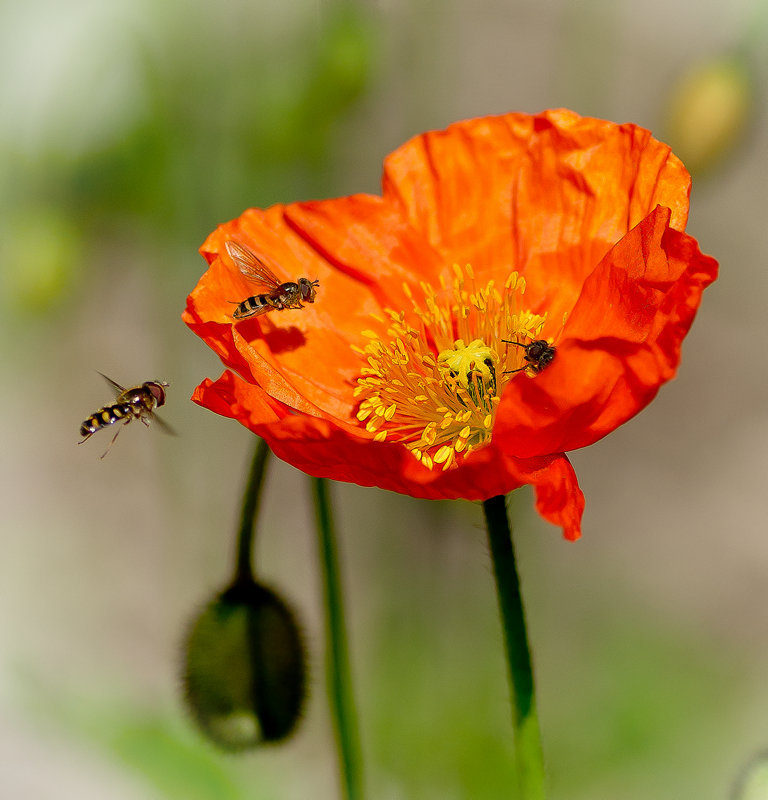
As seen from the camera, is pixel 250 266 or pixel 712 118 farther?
pixel 712 118

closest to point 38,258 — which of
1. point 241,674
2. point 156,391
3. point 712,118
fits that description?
point 156,391

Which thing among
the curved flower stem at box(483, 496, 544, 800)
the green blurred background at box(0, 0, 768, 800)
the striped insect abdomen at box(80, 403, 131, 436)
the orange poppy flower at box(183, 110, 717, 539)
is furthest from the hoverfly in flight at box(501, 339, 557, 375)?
the green blurred background at box(0, 0, 768, 800)

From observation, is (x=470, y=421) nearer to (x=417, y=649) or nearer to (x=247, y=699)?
(x=247, y=699)

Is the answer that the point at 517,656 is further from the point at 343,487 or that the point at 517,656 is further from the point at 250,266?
the point at 343,487

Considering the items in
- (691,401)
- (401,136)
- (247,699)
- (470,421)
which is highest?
(401,136)

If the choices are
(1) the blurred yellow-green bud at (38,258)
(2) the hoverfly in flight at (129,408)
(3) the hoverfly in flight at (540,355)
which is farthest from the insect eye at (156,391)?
(1) the blurred yellow-green bud at (38,258)

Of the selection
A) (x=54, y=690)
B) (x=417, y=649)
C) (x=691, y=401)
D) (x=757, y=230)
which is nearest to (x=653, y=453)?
(x=691, y=401)

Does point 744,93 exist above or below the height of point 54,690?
above
